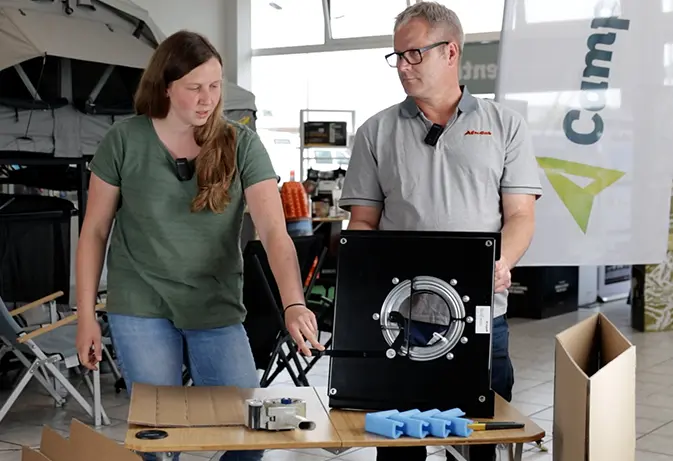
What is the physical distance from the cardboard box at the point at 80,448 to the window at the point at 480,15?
31.3 ft

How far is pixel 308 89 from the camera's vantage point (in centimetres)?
1281

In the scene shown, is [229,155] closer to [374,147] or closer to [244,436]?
[374,147]

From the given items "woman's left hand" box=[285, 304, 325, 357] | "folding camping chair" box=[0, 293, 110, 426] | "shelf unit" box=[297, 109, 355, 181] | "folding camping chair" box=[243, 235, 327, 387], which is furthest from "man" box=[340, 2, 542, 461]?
"shelf unit" box=[297, 109, 355, 181]

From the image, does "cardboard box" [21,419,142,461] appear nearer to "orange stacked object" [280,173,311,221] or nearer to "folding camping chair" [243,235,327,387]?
"folding camping chair" [243,235,327,387]

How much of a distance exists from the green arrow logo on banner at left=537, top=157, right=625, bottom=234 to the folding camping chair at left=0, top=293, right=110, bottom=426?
209 centimetres

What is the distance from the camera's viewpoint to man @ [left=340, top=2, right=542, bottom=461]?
7.63ft

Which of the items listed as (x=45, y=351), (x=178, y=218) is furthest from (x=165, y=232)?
(x=45, y=351)

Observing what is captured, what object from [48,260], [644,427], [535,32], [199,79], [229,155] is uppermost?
[535,32]

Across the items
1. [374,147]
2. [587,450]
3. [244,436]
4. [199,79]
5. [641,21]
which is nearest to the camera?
[587,450]

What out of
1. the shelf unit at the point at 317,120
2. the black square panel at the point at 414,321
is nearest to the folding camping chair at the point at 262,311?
the black square panel at the point at 414,321

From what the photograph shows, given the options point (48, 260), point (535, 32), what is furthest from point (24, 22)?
point (535, 32)

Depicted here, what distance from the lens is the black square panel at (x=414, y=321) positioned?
6.30 feet

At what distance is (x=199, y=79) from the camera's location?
2.17 m

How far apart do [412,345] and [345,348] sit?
0.13 metres
